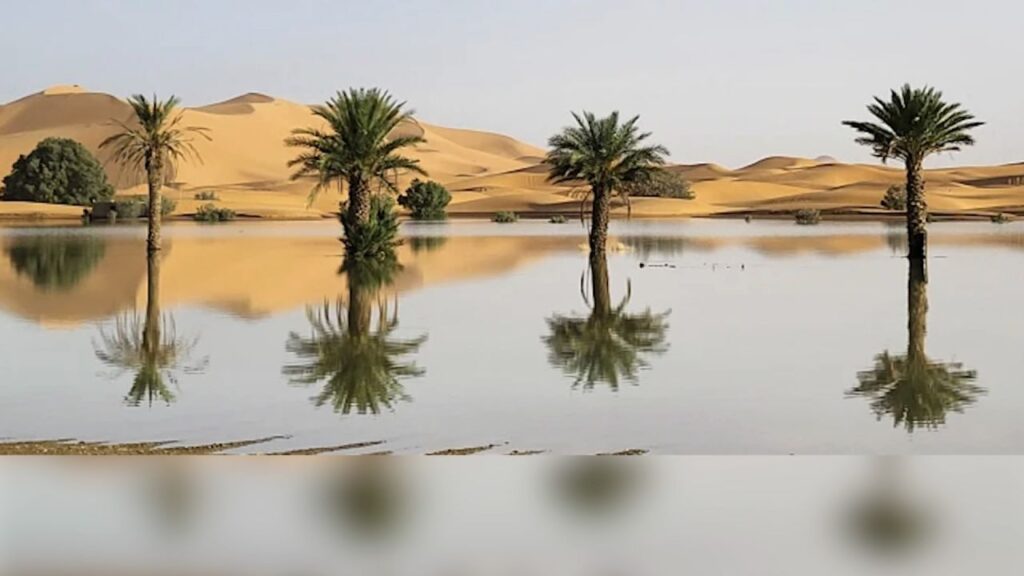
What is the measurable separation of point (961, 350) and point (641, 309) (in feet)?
16.6

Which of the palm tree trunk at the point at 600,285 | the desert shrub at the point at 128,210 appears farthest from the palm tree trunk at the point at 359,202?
the desert shrub at the point at 128,210

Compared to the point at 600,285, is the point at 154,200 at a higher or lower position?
higher

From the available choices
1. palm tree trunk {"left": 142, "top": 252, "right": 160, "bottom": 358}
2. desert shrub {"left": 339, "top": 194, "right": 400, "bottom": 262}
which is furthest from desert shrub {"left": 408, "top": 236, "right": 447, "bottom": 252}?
palm tree trunk {"left": 142, "top": 252, "right": 160, "bottom": 358}

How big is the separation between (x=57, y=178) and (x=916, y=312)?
67.4m

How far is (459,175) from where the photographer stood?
129375 millimetres

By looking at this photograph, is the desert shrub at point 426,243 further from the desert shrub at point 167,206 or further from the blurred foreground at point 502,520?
the desert shrub at point 167,206

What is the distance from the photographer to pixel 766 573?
506 cm

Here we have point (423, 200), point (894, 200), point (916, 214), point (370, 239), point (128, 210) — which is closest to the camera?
point (916, 214)

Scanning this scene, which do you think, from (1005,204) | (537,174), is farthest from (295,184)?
(1005,204)

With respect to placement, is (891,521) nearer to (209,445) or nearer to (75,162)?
(209,445)

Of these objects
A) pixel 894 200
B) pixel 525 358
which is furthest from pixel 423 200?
pixel 525 358

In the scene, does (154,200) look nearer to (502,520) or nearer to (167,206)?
(502,520)

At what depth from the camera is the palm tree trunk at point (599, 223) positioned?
99.1 ft

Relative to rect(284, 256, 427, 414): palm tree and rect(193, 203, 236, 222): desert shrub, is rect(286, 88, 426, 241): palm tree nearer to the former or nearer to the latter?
rect(284, 256, 427, 414): palm tree
